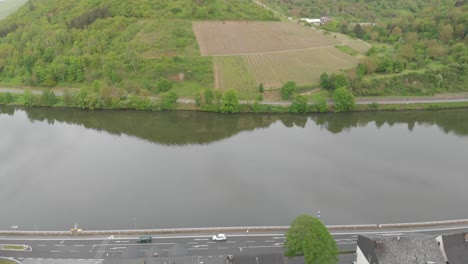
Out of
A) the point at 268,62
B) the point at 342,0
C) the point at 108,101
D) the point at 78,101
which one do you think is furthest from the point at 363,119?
the point at 342,0

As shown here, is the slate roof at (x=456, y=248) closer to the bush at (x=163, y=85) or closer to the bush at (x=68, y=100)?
the bush at (x=163, y=85)

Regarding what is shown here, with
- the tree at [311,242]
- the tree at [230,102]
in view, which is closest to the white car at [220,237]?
the tree at [311,242]

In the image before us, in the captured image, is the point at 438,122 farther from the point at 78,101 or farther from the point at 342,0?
the point at 342,0

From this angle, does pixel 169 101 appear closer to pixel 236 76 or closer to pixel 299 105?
pixel 236 76

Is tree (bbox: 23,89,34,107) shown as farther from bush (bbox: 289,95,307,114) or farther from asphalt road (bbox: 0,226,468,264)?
bush (bbox: 289,95,307,114)

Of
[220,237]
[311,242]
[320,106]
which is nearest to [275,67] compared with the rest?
[320,106]

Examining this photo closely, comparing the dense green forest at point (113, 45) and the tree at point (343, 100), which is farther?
the dense green forest at point (113, 45)
